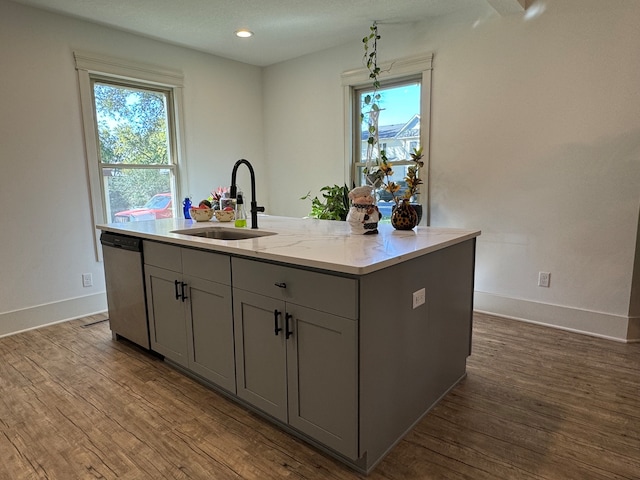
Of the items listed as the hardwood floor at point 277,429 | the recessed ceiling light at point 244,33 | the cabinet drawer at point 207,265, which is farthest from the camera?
the recessed ceiling light at point 244,33

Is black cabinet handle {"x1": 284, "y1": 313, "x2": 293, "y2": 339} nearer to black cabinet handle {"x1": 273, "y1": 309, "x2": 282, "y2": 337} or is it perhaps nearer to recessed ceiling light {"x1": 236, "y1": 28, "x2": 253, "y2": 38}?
black cabinet handle {"x1": 273, "y1": 309, "x2": 282, "y2": 337}

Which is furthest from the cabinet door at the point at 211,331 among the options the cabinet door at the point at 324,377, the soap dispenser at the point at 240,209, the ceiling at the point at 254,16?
the ceiling at the point at 254,16

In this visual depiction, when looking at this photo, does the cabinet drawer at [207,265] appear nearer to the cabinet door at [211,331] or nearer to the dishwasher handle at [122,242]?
the cabinet door at [211,331]

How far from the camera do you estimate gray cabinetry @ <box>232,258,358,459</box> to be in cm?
156

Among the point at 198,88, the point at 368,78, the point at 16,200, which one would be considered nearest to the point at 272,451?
the point at 16,200

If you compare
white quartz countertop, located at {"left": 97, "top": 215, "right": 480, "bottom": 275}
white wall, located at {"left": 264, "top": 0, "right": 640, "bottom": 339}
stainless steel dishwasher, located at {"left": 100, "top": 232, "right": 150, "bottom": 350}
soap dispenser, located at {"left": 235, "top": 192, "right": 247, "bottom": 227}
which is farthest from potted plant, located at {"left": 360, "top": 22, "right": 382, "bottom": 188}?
stainless steel dishwasher, located at {"left": 100, "top": 232, "right": 150, "bottom": 350}

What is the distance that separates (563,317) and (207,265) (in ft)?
9.14

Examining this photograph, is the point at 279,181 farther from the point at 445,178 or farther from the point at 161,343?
the point at 161,343

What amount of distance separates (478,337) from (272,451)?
1.90 metres

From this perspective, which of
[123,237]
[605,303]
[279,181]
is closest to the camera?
[123,237]

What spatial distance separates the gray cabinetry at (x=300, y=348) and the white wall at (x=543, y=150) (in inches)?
94.8

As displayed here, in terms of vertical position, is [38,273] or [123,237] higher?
[123,237]

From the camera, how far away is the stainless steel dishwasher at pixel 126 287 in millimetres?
2674

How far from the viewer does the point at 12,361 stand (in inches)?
108
